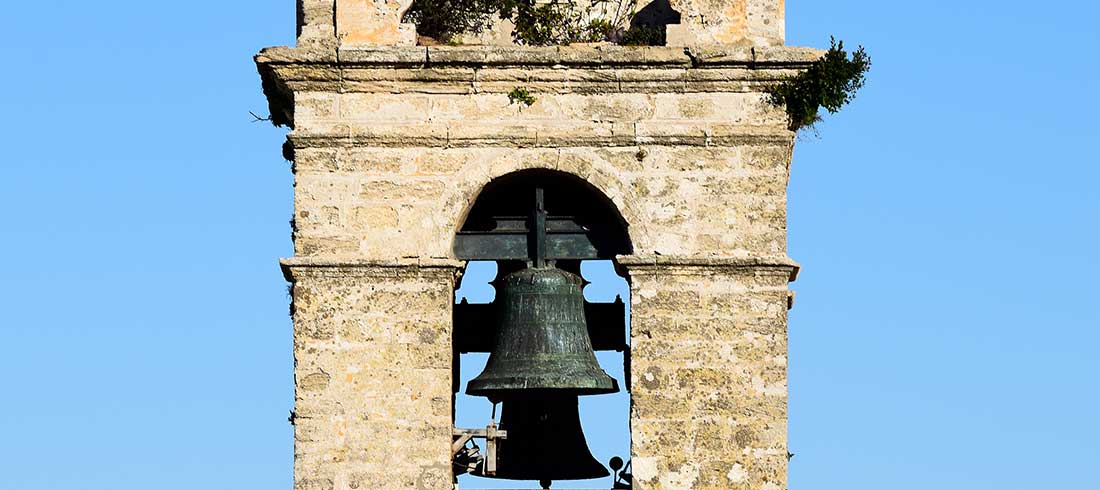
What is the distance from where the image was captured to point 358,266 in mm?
15516

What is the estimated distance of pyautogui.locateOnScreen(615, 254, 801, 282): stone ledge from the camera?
50.9 feet

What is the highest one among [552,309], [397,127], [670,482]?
[397,127]

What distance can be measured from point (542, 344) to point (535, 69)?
1483 millimetres

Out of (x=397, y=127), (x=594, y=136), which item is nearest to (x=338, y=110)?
(x=397, y=127)

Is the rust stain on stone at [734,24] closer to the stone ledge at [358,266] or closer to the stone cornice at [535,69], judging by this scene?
the stone cornice at [535,69]

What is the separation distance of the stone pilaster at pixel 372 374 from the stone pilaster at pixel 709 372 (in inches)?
40.9

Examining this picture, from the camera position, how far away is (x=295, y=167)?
15664 millimetres

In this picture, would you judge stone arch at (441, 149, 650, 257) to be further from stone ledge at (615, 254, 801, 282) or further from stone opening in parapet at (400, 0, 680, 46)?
stone opening in parapet at (400, 0, 680, 46)

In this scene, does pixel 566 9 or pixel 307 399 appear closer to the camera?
pixel 307 399

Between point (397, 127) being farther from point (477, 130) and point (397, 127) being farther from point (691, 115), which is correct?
point (691, 115)

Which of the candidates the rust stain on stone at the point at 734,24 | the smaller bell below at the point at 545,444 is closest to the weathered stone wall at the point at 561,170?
the rust stain on stone at the point at 734,24

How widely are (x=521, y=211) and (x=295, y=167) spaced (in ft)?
4.58

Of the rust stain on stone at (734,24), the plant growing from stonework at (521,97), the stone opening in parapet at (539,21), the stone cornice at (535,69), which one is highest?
the stone opening in parapet at (539,21)

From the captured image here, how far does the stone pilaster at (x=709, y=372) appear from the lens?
15.3m
